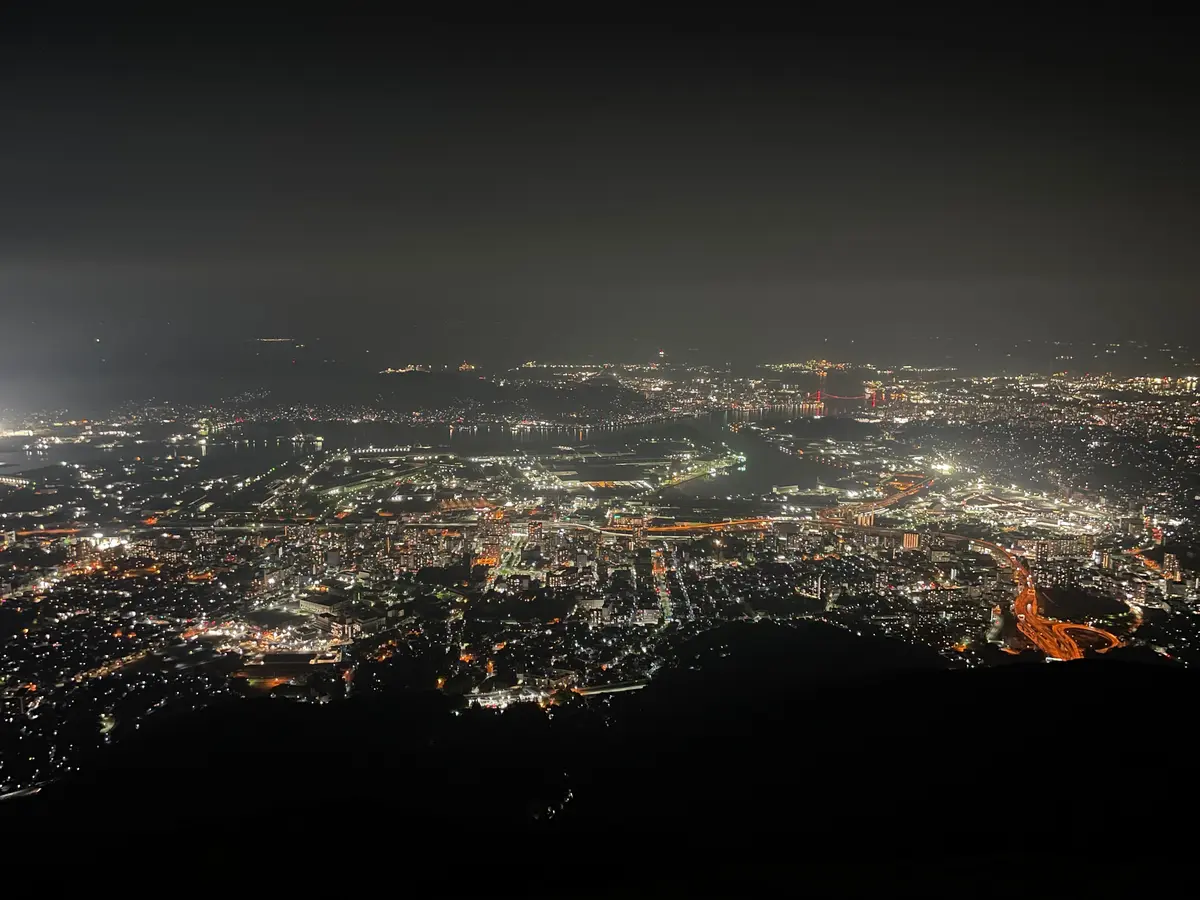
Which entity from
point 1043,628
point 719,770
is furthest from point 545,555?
point 1043,628

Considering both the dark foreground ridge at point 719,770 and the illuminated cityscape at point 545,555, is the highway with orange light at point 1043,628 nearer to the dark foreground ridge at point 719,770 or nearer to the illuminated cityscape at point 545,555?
the illuminated cityscape at point 545,555

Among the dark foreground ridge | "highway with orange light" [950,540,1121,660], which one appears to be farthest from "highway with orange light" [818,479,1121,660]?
the dark foreground ridge

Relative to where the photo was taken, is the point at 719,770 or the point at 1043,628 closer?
the point at 719,770

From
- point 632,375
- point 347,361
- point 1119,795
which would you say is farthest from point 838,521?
point 347,361

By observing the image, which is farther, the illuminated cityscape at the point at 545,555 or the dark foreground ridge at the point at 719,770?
the illuminated cityscape at the point at 545,555

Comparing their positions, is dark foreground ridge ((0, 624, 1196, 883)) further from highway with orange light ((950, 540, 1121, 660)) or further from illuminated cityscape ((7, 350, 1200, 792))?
highway with orange light ((950, 540, 1121, 660))

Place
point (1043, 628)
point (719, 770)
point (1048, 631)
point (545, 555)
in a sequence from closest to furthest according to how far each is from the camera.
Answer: point (719, 770) → point (1048, 631) → point (1043, 628) → point (545, 555)

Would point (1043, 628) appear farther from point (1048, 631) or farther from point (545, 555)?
point (545, 555)

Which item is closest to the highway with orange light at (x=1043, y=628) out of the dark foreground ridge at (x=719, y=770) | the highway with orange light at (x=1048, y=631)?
the highway with orange light at (x=1048, y=631)

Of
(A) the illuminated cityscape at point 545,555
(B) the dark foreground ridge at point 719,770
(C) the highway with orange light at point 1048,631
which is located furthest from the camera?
(C) the highway with orange light at point 1048,631
